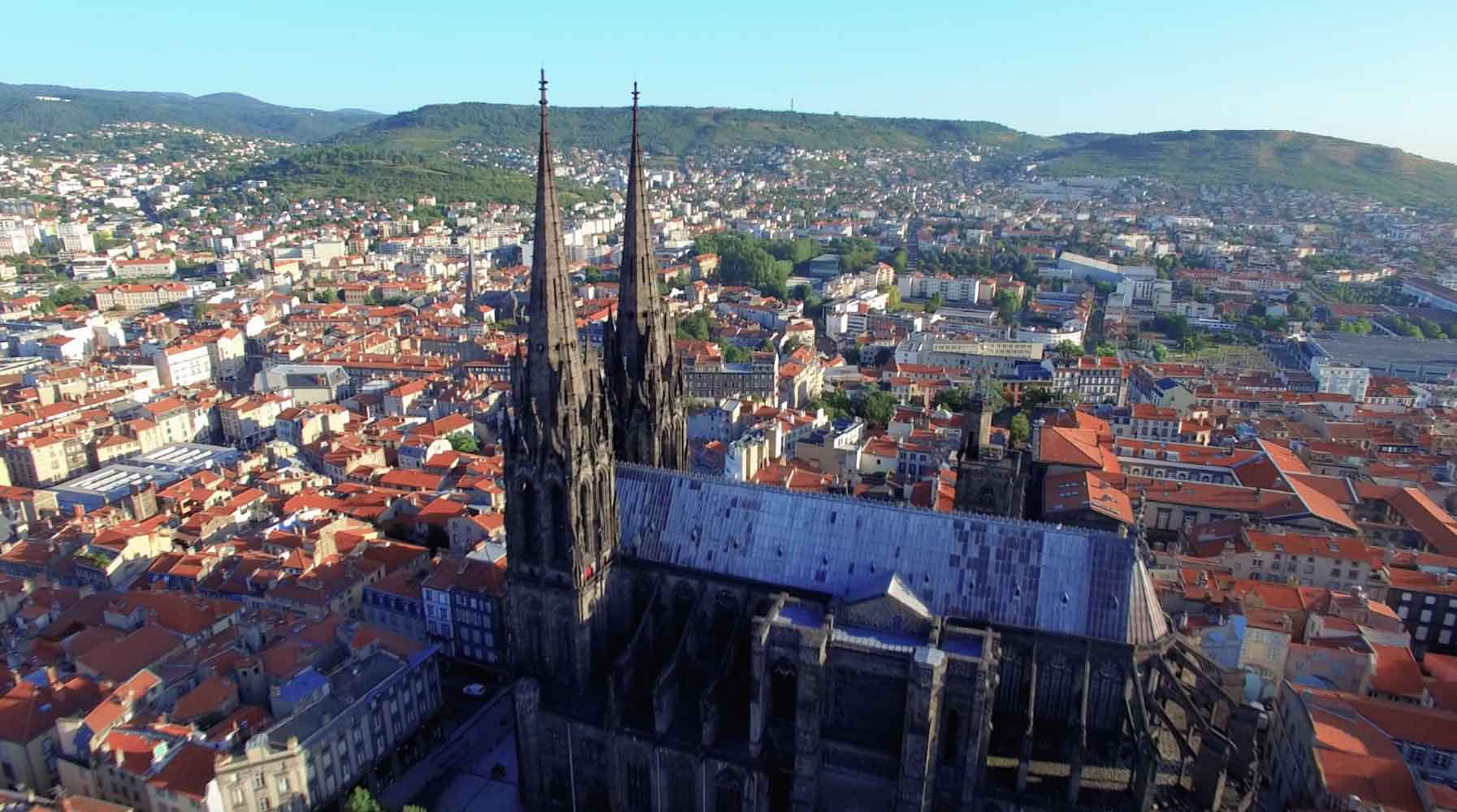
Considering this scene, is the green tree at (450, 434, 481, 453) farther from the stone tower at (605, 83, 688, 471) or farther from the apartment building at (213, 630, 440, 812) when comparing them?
the stone tower at (605, 83, 688, 471)

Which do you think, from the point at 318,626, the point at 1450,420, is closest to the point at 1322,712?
the point at 318,626

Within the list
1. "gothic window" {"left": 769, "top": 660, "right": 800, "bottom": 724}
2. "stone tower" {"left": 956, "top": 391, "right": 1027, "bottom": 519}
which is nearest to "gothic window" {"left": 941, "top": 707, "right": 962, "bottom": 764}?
"gothic window" {"left": 769, "top": 660, "right": 800, "bottom": 724}

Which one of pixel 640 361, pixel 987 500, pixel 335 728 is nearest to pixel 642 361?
pixel 640 361

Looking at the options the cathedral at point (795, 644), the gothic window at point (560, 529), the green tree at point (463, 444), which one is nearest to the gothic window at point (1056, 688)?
the cathedral at point (795, 644)

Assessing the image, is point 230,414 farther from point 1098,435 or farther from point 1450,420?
point 1450,420

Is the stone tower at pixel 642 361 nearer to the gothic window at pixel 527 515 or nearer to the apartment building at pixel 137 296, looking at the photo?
the gothic window at pixel 527 515
